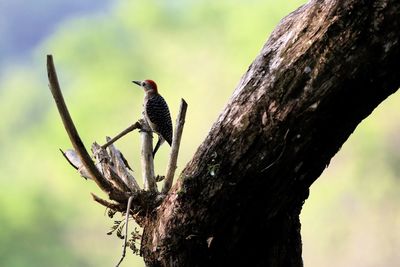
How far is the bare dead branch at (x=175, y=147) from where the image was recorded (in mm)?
2586

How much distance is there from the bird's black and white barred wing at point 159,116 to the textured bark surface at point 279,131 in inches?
34.3

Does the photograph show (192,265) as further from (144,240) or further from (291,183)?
(291,183)

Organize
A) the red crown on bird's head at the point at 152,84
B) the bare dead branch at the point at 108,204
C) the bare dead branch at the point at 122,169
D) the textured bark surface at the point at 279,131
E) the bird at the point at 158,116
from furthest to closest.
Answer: the red crown on bird's head at the point at 152,84
the bird at the point at 158,116
the bare dead branch at the point at 122,169
the bare dead branch at the point at 108,204
the textured bark surface at the point at 279,131

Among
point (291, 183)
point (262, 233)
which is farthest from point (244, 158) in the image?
point (262, 233)

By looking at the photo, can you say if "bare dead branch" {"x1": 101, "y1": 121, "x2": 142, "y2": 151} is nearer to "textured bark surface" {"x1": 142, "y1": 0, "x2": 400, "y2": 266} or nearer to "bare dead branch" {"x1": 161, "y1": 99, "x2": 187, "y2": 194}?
"bare dead branch" {"x1": 161, "y1": 99, "x2": 187, "y2": 194}

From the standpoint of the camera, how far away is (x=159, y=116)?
128 inches

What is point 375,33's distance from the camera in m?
1.91

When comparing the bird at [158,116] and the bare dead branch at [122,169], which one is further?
the bird at [158,116]

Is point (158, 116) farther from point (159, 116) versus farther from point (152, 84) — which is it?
point (152, 84)

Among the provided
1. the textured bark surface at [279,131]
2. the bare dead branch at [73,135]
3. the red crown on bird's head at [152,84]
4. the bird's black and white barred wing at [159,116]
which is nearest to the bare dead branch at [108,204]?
the bare dead branch at [73,135]

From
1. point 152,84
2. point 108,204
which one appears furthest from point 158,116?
point 108,204

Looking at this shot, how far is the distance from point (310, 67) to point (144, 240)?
99cm

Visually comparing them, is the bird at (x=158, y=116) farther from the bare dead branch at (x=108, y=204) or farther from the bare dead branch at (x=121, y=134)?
the bare dead branch at (x=108, y=204)

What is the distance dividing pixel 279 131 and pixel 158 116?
1.32 m
